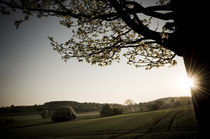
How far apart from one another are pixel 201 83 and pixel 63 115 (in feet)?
167

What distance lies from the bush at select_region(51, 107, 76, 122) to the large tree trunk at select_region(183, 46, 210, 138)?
50.5m

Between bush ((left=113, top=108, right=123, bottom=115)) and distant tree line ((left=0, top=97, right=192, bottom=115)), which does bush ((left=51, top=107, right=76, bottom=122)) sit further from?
bush ((left=113, top=108, right=123, bottom=115))

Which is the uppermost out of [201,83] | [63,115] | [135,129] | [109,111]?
[201,83]

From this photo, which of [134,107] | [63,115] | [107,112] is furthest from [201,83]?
[134,107]

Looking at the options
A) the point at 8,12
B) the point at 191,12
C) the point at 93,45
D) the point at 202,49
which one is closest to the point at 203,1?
the point at 191,12

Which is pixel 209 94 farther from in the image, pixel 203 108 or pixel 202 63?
pixel 202 63

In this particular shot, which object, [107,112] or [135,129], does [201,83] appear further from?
[107,112]

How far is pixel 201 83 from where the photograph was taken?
113 inches

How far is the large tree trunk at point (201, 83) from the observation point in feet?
9.01

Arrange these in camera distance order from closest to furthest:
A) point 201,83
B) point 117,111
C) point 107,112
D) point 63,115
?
1. point 201,83
2. point 63,115
3. point 107,112
4. point 117,111

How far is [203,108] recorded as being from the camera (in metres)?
2.83

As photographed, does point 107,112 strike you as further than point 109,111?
No

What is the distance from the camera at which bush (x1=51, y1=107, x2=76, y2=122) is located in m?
45.5

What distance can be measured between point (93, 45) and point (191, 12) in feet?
16.3
